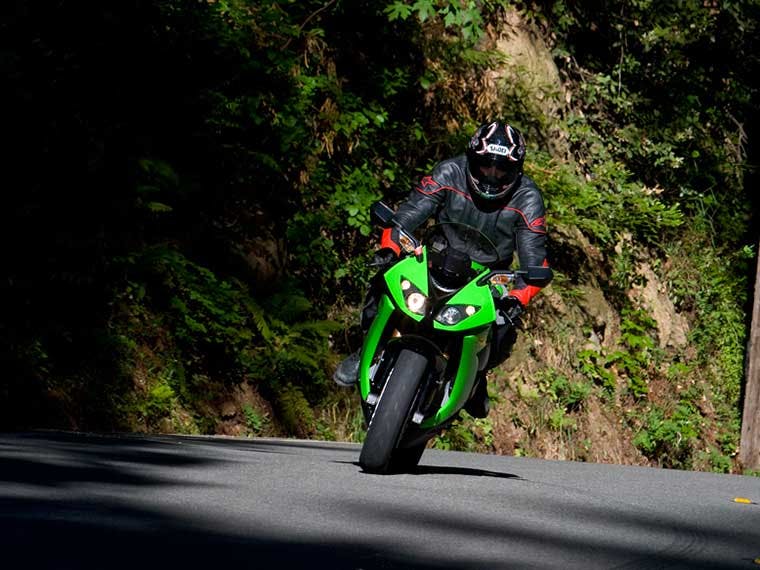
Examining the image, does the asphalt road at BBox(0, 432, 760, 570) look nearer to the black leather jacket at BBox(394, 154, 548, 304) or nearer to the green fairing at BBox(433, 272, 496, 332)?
the green fairing at BBox(433, 272, 496, 332)

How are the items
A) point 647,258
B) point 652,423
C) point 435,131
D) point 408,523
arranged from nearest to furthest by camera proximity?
1. point 408,523
2. point 435,131
3. point 652,423
4. point 647,258

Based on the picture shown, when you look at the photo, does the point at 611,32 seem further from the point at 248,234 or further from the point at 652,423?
the point at 248,234

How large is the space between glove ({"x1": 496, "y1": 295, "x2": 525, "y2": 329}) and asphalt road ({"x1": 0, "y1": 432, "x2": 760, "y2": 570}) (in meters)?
1.03

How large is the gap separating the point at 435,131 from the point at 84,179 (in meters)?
5.88

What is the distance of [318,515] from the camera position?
6625mm

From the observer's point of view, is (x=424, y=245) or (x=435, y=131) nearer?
(x=424, y=245)

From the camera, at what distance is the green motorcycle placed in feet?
27.9

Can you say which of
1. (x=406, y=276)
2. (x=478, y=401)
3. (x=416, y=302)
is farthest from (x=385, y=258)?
(x=478, y=401)

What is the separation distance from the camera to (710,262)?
2327cm

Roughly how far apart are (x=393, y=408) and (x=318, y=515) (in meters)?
1.77

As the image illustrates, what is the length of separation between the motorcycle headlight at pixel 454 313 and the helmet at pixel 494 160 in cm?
109

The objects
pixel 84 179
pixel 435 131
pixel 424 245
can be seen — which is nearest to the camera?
pixel 424 245

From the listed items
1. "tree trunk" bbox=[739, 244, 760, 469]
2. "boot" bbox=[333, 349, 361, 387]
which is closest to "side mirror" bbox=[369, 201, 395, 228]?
"boot" bbox=[333, 349, 361, 387]

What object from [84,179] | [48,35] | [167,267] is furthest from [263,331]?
[48,35]
